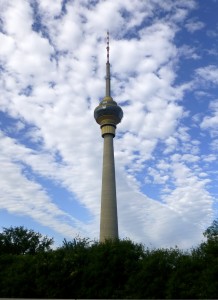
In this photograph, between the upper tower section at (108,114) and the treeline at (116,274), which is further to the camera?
the upper tower section at (108,114)

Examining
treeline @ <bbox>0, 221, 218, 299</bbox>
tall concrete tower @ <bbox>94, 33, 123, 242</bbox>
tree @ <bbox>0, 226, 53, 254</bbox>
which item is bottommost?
treeline @ <bbox>0, 221, 218, 299</bbox>

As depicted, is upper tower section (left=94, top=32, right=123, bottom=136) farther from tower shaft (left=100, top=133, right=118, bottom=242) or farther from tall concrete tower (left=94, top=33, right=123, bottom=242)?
tower shaft (left=100, top=133, right=118, bottom=242)

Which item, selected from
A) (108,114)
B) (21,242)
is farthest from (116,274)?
(108,114)

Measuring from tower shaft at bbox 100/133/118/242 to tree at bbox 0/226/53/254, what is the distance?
11380mm

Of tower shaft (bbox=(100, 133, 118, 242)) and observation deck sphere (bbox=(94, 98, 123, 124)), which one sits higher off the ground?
observation deck sphere (bbox=(94, 98, 123, 124))

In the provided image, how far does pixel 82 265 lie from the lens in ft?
98.9

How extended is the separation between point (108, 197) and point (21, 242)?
19531 millimetres

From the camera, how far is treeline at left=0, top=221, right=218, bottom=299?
2664 cm

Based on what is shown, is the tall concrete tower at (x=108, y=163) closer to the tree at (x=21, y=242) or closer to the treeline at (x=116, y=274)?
the tree at (x=21, y=242)

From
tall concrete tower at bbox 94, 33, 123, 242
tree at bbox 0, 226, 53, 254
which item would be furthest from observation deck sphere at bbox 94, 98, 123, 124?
tree at bbox 0, 226, 53, 254

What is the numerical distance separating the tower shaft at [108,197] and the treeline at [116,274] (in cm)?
3716

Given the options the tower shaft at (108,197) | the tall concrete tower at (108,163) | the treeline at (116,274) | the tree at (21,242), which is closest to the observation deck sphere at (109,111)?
the tall concrete tower at (108,163)

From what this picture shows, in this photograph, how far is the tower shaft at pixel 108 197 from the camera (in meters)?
70.2

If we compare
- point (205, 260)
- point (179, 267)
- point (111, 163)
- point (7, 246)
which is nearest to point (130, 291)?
point (179, 267)
